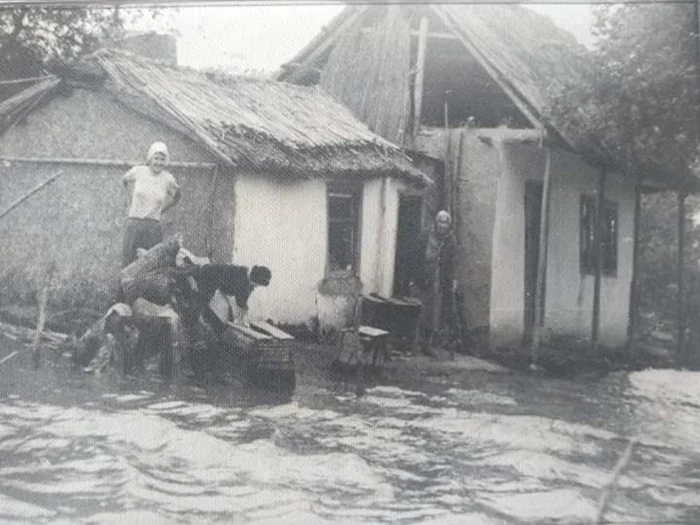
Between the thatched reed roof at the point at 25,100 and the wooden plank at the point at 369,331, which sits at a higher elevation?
the thatched reed roof at the point at 25,100

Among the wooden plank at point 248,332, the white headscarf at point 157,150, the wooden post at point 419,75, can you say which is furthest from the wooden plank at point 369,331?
the wooden post at point 419,75

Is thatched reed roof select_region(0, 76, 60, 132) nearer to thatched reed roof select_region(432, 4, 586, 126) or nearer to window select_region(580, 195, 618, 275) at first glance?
thatched reed roof select_region(432, 4, 586, 126)

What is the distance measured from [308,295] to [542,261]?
169 centimetres

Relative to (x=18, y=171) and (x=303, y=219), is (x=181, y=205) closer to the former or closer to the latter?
(x=303, y=219)

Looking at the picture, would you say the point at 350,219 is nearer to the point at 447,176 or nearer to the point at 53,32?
the point at 447,176

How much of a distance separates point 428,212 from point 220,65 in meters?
1.70

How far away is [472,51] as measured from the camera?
6.22m

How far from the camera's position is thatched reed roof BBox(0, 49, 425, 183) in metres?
4.70

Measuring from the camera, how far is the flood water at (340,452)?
386cm

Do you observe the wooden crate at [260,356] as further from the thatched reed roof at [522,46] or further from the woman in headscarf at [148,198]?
the thatched reed roof at [522,46]

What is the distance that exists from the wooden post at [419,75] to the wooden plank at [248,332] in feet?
7.83

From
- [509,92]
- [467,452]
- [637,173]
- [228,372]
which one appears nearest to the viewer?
[467,452]

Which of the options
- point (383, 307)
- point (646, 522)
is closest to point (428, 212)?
point (383, 307)

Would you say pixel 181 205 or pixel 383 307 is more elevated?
pixel 181 205
